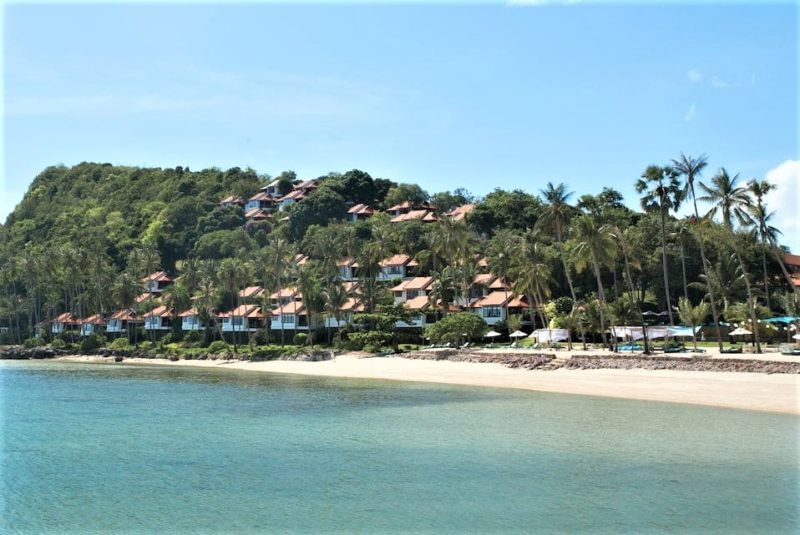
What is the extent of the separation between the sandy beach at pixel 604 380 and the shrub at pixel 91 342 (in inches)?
1707

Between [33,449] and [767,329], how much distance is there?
184 ft

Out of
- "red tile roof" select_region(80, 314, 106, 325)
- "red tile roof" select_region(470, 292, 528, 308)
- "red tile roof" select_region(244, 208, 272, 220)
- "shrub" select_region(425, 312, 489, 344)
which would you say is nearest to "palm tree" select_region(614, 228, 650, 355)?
→ "red tile roof" select_region(470, 292, 528, 308)

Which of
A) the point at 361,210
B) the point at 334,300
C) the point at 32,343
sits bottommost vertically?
the point at 32,343

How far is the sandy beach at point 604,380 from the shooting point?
40938 mm

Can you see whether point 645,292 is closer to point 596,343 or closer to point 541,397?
point 596,343

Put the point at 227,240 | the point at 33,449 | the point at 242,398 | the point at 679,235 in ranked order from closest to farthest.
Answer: the point at 33,449 < the point at 242,398 < the point at 679,235 < the point at 227,240

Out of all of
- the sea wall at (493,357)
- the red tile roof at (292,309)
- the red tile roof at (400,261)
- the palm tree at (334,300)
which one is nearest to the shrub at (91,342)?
the red tile roof at (292,309)

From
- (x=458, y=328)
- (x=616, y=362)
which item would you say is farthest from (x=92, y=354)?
(x=616, y=362)

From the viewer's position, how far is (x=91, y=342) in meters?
107

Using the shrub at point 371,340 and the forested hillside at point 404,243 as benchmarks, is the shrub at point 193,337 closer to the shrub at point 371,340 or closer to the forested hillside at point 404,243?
the forested hillside at point 404,243

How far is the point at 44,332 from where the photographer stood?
4803 inches

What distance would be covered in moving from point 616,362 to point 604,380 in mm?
5254

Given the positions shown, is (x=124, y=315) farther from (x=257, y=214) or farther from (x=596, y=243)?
(x=596, y=243)

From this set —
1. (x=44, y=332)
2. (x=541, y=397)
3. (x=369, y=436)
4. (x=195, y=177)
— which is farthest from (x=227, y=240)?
(x=369, y=436)
